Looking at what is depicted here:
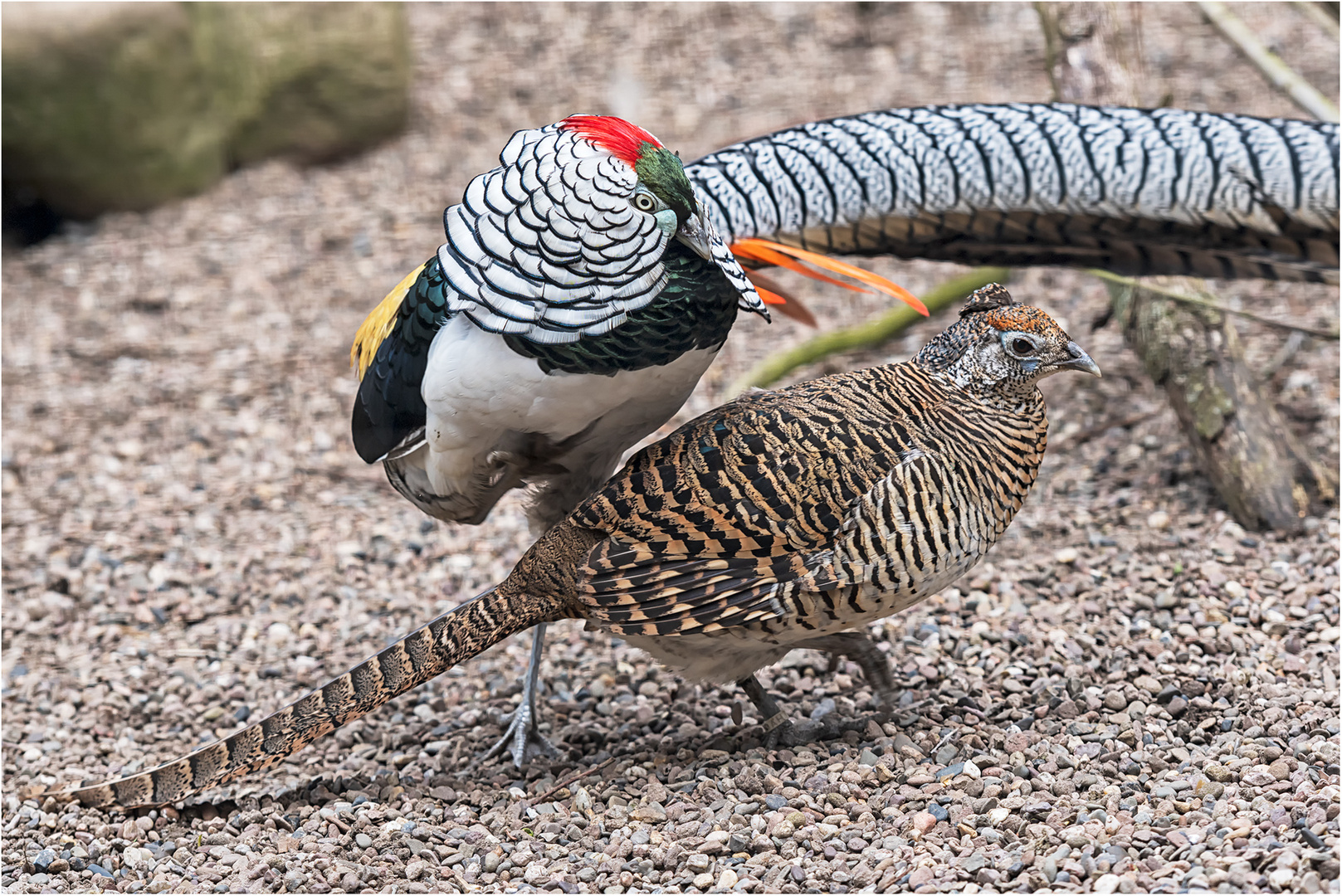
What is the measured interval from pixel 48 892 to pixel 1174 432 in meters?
3.78

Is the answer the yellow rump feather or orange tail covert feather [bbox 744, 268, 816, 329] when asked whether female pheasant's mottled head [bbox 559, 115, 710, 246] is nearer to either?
orange tail covert feather [bbox 744, 268, 816, 329]

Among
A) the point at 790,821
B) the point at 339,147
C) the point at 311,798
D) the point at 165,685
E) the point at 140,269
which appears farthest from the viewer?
the point at 339,147

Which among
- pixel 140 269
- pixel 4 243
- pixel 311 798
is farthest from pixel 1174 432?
pixel 4 243

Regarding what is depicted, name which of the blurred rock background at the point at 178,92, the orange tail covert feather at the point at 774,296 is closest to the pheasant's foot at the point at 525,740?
the orange tail covert feather at the point at 774,296

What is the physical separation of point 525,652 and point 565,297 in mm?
1820

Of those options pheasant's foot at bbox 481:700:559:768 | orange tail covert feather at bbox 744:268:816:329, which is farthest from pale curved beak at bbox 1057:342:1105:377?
pheasant's foot at bbox 481:700:559:768

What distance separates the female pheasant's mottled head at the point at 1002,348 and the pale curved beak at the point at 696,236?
0.65 meters

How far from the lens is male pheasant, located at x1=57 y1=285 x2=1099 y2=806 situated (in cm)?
276

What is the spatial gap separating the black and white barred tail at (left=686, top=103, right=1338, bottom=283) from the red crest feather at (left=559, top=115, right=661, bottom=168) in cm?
82

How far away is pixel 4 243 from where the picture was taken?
7055mm

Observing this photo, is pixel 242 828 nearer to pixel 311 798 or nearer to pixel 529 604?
pixel 311 798

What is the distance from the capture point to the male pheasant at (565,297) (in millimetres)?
2604

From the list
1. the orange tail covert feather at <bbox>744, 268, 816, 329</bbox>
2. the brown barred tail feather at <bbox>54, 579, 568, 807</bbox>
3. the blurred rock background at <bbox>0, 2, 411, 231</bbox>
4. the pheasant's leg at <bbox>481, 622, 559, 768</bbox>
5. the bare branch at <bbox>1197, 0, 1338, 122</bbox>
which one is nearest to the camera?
the brown barred tail feather at <bbox>54, 579, 568, 807</bbox>

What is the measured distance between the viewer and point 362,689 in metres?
3.04
